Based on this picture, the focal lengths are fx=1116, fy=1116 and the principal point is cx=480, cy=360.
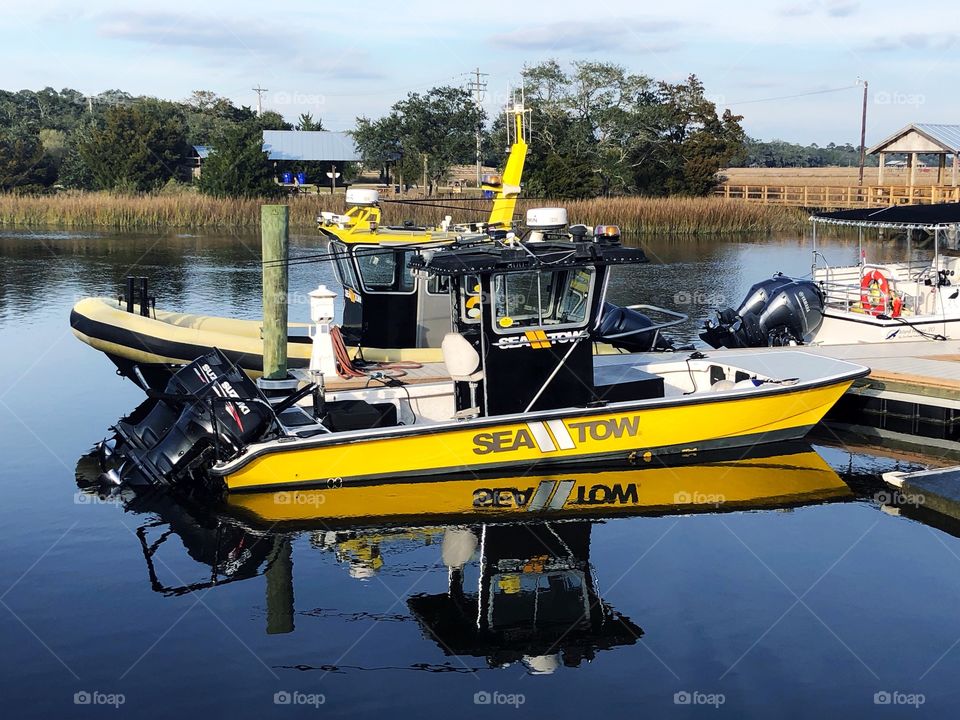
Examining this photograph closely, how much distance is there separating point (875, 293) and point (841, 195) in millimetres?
34126

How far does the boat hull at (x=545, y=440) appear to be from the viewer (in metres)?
11.7

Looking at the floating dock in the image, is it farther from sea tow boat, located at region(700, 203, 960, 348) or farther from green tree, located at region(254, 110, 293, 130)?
green tree, located at region(254, 110, 293, 130)

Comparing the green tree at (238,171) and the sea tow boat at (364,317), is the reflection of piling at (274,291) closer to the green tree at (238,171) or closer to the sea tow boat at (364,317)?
the sea tow boat at (364,317)

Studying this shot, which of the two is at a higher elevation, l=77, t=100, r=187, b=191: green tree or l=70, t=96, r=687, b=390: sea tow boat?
l=77, t=100, r=187, b=191: green tree

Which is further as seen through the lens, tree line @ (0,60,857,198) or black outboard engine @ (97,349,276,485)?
tree line @ (0,60,857,198)

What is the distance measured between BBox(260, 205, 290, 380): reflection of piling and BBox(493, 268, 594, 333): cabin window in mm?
3142

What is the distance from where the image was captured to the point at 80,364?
61.7 feet

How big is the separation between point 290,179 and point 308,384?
1836 inches

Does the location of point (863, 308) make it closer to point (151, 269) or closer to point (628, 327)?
point (628, 327)

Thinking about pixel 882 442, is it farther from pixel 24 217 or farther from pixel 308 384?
pixel 24 217

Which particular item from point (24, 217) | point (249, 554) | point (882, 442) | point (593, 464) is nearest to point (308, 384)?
point (249, 554)

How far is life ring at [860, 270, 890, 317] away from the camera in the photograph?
18031 mm
